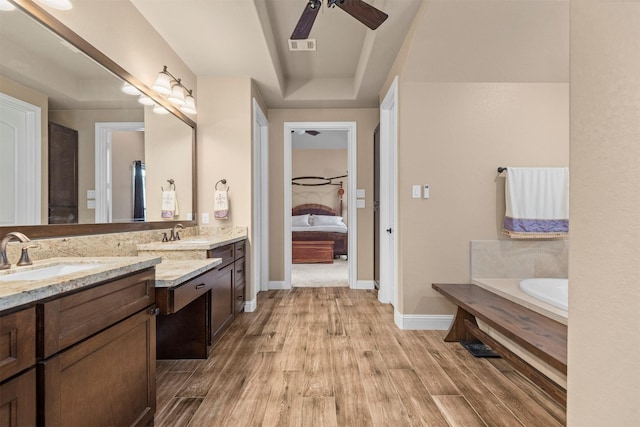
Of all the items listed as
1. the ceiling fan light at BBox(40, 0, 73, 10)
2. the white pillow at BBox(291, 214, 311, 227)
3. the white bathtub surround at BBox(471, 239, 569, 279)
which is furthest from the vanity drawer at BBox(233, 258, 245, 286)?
the white pillow at BBox(291, 214, 311, 227)

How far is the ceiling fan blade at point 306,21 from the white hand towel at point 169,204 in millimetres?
1680

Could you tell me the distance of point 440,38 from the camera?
2.35 metres

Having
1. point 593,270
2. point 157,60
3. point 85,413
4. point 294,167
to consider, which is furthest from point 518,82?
point 294,167

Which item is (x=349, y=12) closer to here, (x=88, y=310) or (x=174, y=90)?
(x=174, y=90)

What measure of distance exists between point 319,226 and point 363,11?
17.6 ft

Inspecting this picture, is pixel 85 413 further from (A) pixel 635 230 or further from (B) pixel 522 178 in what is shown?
(B) pixel 522 178

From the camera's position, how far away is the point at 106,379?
1.09 meters

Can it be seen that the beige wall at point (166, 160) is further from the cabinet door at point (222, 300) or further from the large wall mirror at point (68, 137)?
the cabinet door at point (222, 300)

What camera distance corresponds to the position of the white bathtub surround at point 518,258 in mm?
2688

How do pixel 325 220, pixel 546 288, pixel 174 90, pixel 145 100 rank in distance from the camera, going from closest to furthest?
1. pixel 145 100
2. pixel 546 288
3. pixel 174 90
4. pixel 325 220

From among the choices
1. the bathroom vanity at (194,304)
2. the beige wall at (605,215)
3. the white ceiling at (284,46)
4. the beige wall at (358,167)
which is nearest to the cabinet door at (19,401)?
the bathroom vanity at (194,304)

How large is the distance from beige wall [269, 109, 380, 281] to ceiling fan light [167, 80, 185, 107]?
1.53 m

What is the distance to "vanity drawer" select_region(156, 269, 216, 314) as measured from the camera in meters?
1.45

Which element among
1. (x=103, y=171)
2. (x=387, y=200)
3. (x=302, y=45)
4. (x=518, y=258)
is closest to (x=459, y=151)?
(x=387, y=200)
